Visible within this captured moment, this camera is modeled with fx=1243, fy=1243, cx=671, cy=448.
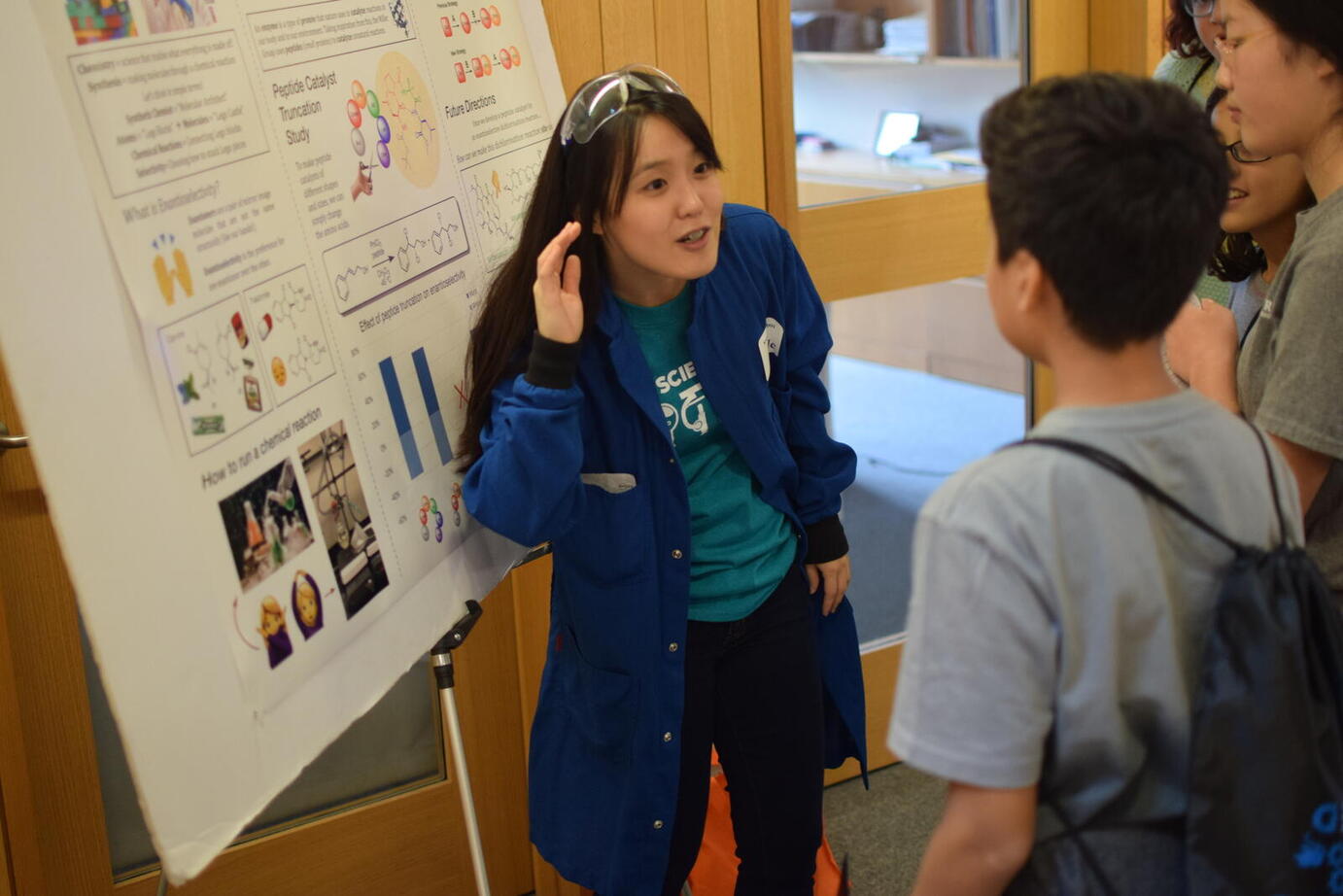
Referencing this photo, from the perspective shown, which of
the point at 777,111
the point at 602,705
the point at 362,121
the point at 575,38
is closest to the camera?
the point at 362,121

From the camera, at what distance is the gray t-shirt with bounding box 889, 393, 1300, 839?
2.89 ft

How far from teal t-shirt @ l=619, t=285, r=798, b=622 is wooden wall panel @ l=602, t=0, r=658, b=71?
27.1 inches

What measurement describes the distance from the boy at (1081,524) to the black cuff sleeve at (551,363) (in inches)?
23.3

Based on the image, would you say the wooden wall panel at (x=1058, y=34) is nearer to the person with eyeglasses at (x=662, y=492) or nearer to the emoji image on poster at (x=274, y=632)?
the person with eyeglasses at (x=662, y=492)

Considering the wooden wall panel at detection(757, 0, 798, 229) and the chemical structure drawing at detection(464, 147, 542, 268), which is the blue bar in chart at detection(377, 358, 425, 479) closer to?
the chemical structure drawing at detection(464, 147, 542, 268)

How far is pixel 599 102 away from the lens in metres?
1.48

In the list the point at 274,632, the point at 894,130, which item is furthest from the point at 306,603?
the point at 894,130

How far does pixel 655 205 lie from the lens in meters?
1.49

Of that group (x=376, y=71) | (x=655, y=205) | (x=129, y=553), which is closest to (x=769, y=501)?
(x=655, y=205)

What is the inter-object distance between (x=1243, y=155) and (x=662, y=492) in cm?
80

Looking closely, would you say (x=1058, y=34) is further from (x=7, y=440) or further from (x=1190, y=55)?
(x=7, y=440)

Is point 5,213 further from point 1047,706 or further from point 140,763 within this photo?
point 1047,706

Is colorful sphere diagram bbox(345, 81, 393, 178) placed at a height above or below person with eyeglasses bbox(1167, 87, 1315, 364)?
above

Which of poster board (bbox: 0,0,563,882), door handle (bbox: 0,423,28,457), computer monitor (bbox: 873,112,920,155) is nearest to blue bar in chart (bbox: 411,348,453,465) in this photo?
poster board (bbox: 0,0,563,882)
